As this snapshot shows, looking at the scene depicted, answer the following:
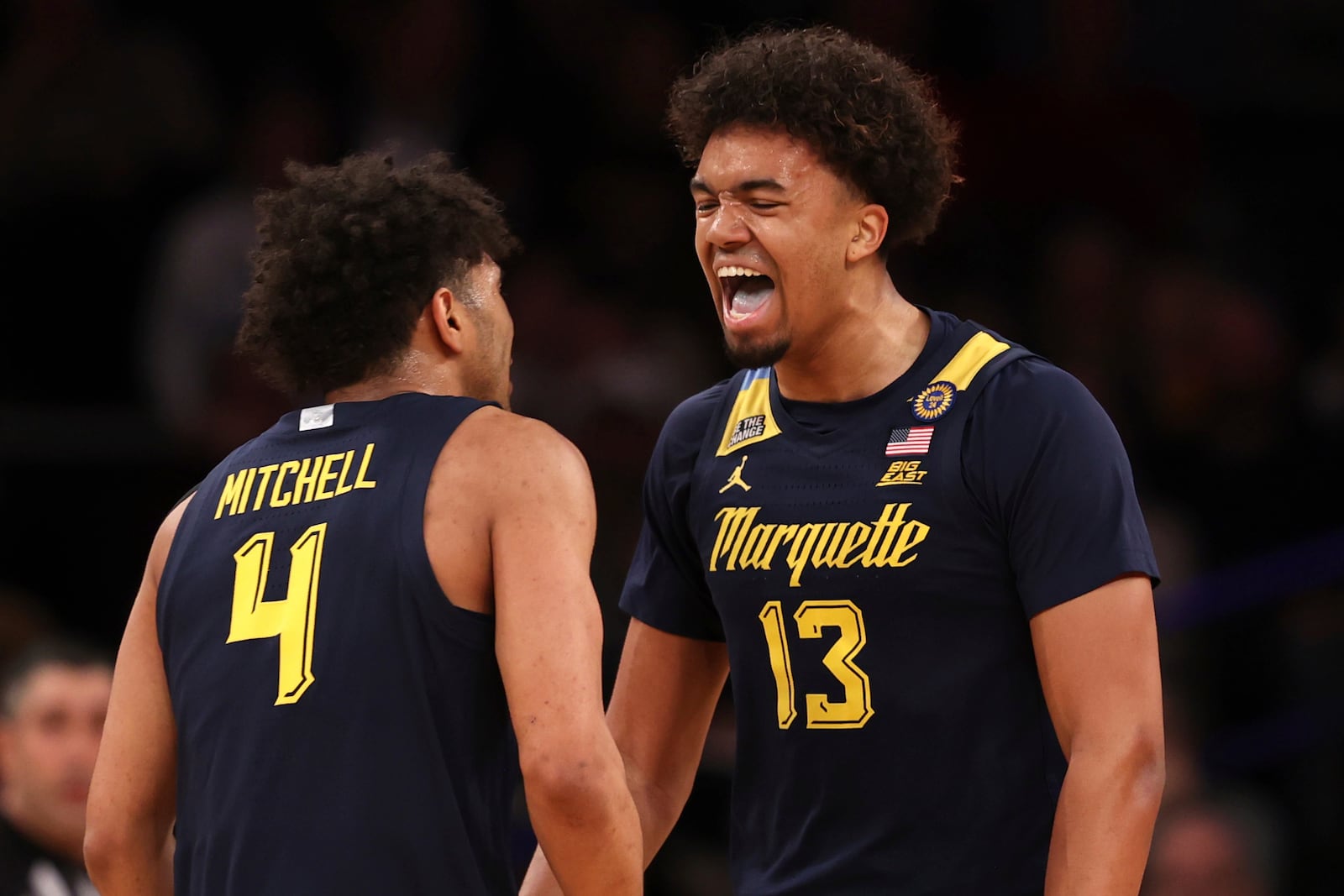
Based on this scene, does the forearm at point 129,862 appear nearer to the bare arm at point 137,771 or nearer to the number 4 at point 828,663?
the bare arm at point 137,771

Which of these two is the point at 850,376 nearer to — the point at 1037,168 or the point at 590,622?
the point at 590,622

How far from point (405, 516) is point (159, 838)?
0.80 meters

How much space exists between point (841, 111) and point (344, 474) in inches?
46.6

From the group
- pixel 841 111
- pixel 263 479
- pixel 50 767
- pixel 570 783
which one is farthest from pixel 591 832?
pixel 50 767

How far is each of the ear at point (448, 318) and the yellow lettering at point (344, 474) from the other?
294 mm

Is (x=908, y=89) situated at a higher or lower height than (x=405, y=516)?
higher

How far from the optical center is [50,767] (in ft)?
19.3

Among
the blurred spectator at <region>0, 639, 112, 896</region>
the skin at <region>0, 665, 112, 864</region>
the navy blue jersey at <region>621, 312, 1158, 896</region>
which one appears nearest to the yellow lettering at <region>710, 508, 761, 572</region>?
the navy blue jersey at <region>621, 312, 1158, 896</region>

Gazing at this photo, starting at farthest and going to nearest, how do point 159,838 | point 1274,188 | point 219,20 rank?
point 1274,188
point 219,20
point 159,838

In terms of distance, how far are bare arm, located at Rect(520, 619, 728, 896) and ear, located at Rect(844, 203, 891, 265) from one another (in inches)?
33.6

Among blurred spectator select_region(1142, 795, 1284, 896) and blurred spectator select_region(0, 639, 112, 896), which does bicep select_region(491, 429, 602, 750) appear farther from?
blurred spectator select_region(1142, 795, 1284, 896)

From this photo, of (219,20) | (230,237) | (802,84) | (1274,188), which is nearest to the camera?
(802,84)

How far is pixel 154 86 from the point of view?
776 cm

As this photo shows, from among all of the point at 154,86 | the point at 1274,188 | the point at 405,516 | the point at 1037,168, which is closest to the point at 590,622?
the point at 405,516
